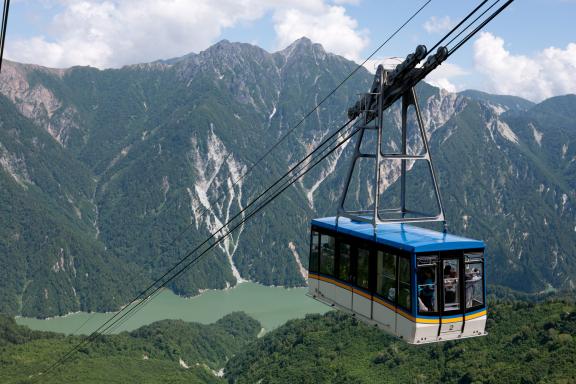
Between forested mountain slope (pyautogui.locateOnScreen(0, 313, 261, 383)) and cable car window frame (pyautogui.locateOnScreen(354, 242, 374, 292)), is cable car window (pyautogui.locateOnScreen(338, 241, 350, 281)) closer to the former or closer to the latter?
cable car window frame (pyautogui.locateOnScreen(354, 242, 374, 292))

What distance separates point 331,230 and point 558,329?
7793 cm

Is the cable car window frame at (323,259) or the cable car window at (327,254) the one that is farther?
the cable car window at (327,254)

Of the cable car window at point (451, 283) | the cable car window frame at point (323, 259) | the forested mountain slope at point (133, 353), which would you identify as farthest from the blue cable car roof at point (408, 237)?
the forested mountain slope at point (133, 353)

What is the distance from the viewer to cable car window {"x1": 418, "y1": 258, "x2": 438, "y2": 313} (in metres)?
17.0

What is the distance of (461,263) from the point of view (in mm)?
17266

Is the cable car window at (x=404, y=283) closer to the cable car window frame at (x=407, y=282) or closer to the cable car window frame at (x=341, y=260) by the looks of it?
the cable car window frame at (x=407, y=282)

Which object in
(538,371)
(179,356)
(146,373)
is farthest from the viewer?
(179,356)

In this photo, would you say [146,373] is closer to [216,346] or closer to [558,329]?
[216,346]

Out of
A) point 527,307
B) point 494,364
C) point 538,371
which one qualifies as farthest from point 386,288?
point 527,307

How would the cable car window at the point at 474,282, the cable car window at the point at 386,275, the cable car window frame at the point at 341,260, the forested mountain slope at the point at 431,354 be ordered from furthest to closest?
the forested mountain slope at the point at 431,354, the cable car window frame at the point at 341,260, the cable car window at the point at 386,275, the cable car window at the point at 474,282

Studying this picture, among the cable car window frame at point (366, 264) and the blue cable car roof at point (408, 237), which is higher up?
the blue cable car roof at point (408, 237)

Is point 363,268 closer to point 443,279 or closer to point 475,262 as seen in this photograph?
point 443,279

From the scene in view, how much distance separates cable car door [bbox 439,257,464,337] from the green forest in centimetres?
6026

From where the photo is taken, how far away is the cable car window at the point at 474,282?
1750 centimetres
